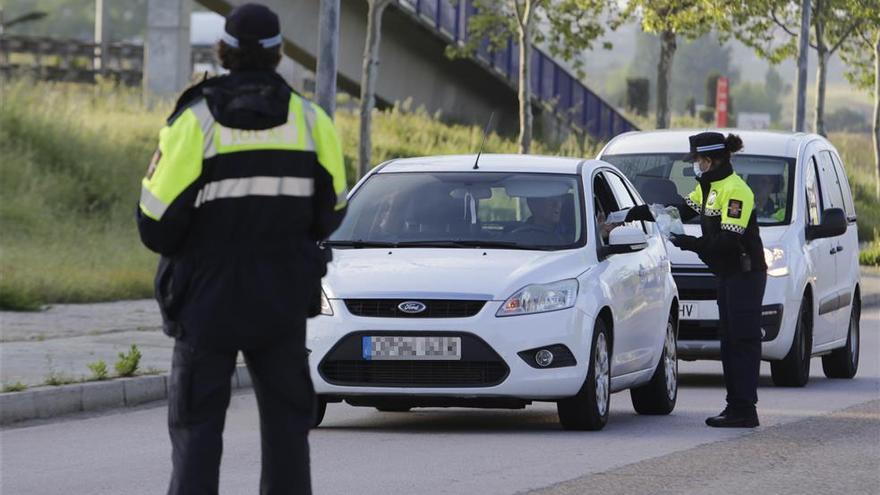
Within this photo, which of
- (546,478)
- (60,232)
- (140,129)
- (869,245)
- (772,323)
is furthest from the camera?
(869,245)

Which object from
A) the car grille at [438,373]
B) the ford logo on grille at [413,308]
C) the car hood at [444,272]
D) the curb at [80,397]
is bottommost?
the curb at [80,397]

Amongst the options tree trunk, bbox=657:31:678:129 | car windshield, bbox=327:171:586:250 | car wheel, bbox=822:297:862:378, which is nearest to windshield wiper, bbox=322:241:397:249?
car windshield, bbox=327:171:586:250

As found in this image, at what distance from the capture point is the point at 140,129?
32062 mm

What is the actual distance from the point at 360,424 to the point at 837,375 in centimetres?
555

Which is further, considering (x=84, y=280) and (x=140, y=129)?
A: (x=140, y=129)

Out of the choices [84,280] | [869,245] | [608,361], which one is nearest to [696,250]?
[608,361]

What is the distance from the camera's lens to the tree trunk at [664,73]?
116 ft

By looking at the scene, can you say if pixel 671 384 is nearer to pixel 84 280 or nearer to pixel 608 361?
pixel 608 361

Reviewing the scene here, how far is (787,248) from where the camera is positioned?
48.3 ft

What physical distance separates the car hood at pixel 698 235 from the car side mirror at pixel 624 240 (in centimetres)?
264

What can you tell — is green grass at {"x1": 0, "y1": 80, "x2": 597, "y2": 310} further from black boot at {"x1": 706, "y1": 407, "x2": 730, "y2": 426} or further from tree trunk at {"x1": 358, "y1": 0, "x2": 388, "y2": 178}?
black boot at {"x1": 706, "y1": 407, "x2": 730, "y2": 426}

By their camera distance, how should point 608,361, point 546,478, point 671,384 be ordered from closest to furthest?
point 546,478, point 608,361, point 671,384

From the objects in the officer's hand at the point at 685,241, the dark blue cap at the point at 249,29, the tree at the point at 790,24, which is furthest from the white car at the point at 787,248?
the tree at the point at 790,24

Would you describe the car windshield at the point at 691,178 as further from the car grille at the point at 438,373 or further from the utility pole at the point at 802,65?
the utility pole at the point at 802,65
